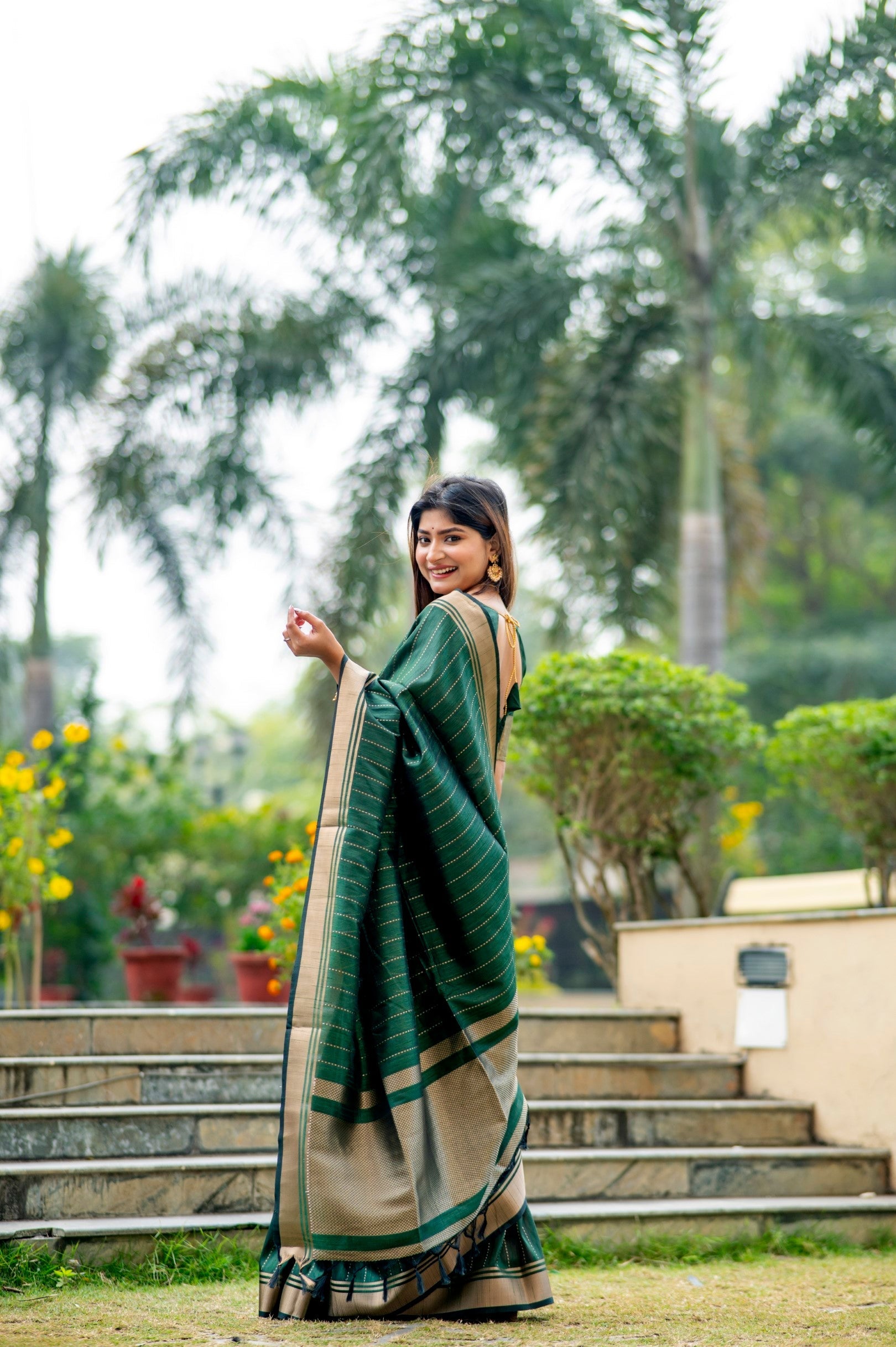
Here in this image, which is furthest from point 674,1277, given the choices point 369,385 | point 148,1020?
point 369,385

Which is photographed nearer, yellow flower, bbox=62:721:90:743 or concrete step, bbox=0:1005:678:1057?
concrete step, bbox=0:1005:678:1057

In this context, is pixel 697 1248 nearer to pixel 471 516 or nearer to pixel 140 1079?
pixel 140 1079

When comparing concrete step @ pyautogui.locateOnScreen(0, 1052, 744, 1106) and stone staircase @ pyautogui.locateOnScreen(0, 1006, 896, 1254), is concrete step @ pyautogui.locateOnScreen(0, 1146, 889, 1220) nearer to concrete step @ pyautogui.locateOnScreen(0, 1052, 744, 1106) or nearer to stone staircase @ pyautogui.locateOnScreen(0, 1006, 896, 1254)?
stone staircase @ pyautogui.locateOnScreen(0, 1006, 896, 1254)

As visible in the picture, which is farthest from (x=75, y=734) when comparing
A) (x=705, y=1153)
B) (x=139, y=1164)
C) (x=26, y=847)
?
(x=705, y=1153)

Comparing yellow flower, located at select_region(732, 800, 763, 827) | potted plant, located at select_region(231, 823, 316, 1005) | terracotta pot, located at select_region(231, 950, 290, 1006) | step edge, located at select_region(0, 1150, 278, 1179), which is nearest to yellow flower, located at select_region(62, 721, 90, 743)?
potted plant, located at select_region(231, 823, 316, 1005)

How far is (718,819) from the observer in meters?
6.87

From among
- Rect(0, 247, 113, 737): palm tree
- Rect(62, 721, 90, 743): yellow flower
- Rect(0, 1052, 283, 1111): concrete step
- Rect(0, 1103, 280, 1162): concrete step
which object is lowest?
Rect(0, 1103, 280, 1162): concrete step

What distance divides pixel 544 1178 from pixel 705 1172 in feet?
1.82

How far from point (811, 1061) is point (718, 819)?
2419 mm

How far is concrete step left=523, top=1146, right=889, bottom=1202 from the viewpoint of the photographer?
3.84 m

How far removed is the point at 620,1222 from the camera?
3629 millimetres

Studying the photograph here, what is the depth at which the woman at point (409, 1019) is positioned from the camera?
8.56 feet

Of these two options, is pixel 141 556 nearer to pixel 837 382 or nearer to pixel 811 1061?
pixel 837 382

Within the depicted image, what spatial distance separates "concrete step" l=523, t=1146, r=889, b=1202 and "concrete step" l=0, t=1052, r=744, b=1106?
33cm
